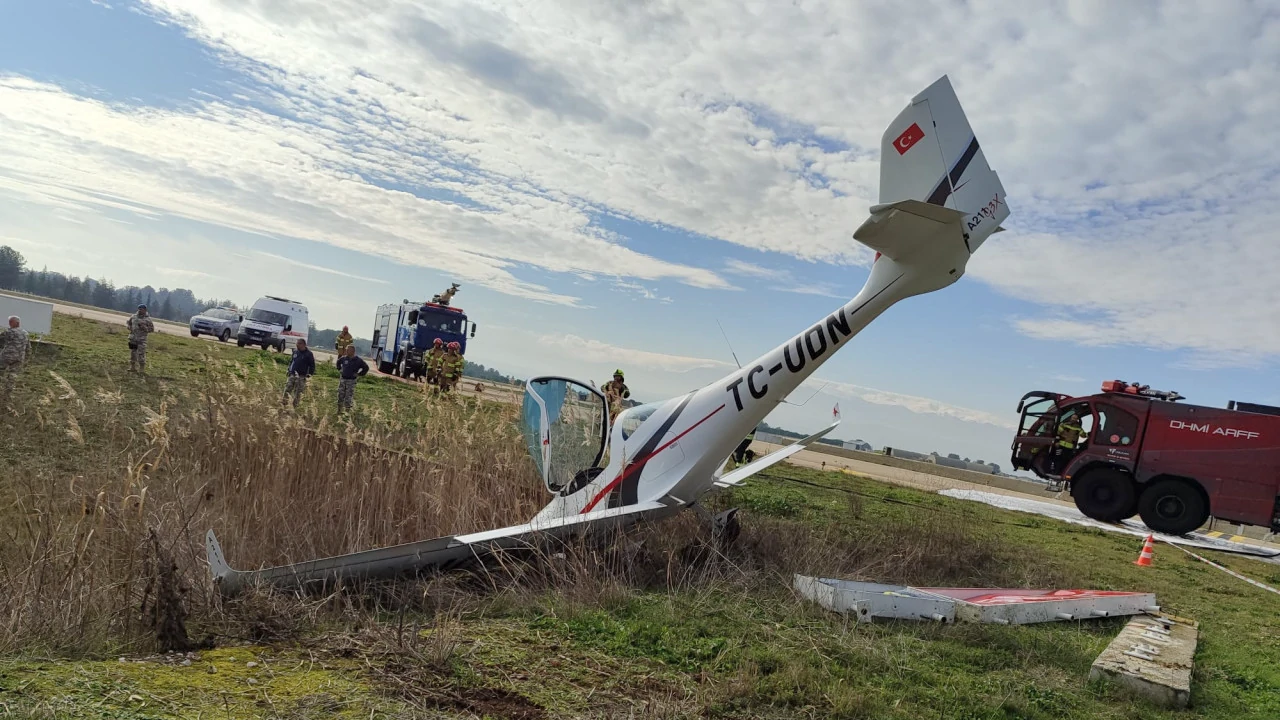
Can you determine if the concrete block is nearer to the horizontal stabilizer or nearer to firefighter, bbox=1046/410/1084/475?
the horizontal stabilizer

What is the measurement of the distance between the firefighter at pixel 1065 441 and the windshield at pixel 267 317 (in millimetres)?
27984

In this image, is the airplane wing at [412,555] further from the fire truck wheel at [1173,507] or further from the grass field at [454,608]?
the fire truck wheel at [1173,507]

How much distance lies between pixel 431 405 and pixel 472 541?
3573 mm

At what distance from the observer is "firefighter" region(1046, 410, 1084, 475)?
53.7ft

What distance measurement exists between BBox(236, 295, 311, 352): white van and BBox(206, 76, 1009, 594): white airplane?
26464mm

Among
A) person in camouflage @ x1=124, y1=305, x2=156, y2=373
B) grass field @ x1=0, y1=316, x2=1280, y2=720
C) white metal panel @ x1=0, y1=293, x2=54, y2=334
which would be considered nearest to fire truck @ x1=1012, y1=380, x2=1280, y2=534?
grass field @ x1=0, y1=316, x2=1280, y2=720

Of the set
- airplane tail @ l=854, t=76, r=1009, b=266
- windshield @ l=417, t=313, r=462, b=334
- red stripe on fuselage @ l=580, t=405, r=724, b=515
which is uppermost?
airplane tail @ l=854, t=76, r=1009, b=266

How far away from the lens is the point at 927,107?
18.9 feet

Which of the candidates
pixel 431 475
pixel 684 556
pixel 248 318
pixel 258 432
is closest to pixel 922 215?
pixel 684 556

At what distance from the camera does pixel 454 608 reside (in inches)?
181

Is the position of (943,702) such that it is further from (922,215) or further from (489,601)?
(922,215)

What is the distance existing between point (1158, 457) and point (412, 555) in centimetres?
1533

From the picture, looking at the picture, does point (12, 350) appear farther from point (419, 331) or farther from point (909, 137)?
point (419, 331)

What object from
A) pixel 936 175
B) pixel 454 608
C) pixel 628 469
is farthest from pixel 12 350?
pixel 936 175
